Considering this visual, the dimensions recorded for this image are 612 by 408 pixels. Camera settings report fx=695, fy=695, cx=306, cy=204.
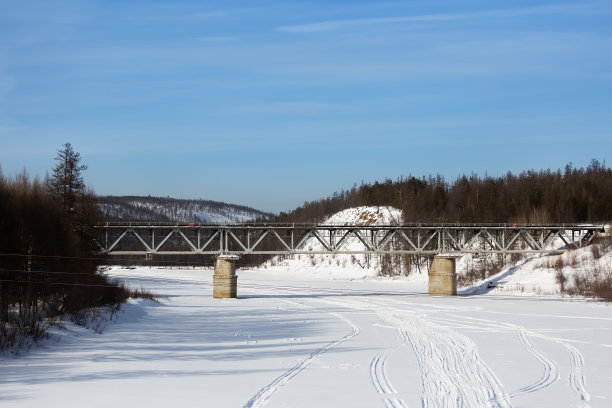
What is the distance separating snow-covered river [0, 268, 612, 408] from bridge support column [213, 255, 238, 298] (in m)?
23.0

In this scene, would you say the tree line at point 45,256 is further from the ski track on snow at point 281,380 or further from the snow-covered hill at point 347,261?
the snow-covered hill at point 347,261

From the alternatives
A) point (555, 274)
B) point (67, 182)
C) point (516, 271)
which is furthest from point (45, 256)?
point (516, 271)

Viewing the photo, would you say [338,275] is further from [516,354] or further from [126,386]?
[126,386]

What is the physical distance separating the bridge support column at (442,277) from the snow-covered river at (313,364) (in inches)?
1224

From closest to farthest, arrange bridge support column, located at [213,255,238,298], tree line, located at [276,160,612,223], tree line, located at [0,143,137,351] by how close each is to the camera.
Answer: tree line, located at [0,143,137,351]
bridge support column, located at [213,255,238,298]
tree line, located at [276,160,612,223]

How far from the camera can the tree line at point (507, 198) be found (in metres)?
117

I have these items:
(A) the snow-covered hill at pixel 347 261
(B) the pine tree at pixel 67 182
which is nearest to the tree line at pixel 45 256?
(B) the pine tree at pixel 67 182

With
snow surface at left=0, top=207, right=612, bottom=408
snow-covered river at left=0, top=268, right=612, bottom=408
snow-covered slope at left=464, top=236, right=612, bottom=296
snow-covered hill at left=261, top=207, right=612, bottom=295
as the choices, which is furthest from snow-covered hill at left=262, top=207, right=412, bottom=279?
snow-covered river at left=0, top=268, right=612, bottom=408

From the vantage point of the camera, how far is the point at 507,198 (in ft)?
457

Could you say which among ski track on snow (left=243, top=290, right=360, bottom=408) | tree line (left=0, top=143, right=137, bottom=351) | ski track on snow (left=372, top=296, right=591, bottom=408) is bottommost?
ski track on snow (left=372, top=296, right=591, bottom=408)

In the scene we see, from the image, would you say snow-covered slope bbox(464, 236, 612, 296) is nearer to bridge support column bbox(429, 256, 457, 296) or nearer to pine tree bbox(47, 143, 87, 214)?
bridge support column bbox(429, 256, 457, 296)

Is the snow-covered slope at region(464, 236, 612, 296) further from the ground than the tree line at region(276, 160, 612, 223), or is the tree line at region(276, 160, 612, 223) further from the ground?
the tree line at region(276, 160, 612, 223)

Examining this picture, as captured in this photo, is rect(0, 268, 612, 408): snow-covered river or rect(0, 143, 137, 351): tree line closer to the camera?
rect(0, 268, 612, 408): snow-covered river

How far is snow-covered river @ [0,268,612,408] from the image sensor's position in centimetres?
1541
